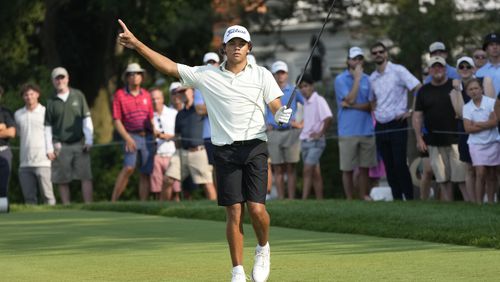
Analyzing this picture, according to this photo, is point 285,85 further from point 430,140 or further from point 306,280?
point 306,280

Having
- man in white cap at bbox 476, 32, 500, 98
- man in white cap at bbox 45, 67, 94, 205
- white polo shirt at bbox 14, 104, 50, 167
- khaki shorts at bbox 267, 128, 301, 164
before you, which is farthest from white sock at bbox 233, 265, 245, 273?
white polo shirt at bbox 14, 104, 50, 167

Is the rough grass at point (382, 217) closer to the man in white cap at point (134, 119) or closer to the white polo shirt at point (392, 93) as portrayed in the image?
the white polo shirt at point (392, 93)

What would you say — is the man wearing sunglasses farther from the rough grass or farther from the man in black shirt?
the man in black shirt

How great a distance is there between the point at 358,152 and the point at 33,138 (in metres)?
5.09

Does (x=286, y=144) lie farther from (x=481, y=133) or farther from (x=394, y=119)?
(x=481, y=133)

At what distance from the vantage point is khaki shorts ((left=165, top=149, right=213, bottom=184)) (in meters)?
22.9

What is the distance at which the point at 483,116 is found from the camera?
1848 cm

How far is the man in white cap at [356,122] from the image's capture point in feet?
68.8

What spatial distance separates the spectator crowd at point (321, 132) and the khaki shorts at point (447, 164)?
0.01 metres

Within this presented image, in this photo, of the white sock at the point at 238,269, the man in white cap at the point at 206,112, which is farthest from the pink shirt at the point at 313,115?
the white sock at the point at 238,269

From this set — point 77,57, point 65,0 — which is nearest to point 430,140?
point 65,0

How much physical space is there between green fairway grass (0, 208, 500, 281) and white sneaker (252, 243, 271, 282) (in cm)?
17

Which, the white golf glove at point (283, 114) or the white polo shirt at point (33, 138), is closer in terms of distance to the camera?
the white golf glove at point (283, 114)

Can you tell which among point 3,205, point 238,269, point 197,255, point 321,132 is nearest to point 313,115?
point 321,132
